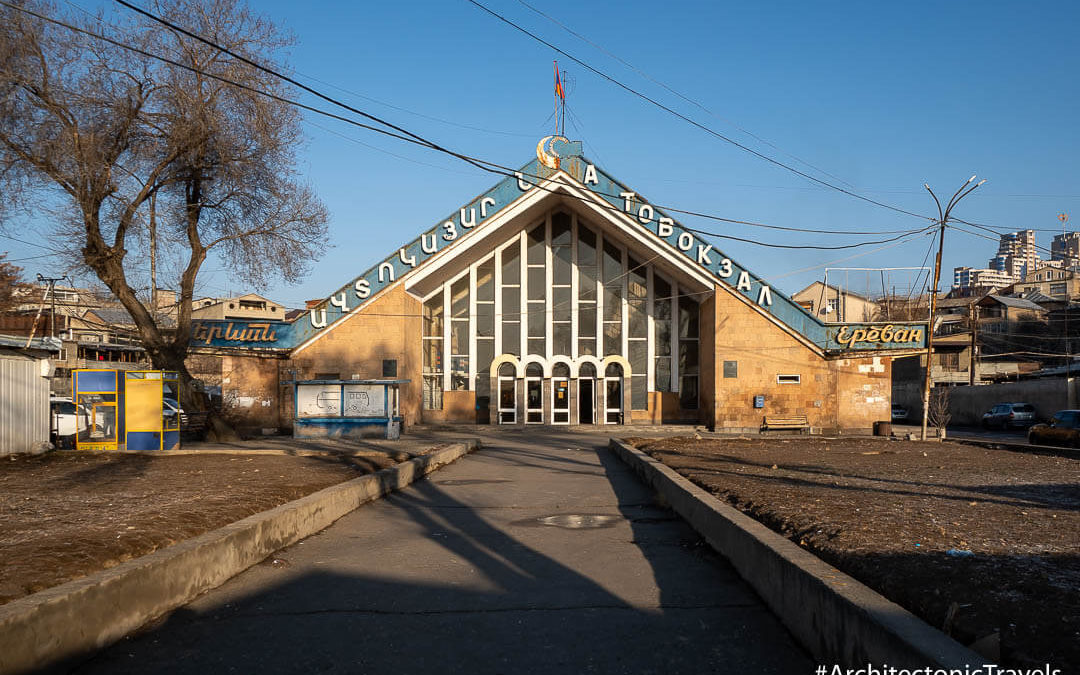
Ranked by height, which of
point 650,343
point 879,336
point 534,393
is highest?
point 879,336

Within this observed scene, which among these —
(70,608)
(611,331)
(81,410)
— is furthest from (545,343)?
(70,608)

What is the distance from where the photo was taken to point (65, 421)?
20266mm

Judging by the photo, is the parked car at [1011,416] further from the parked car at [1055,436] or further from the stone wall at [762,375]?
the parked car at [1055,436]

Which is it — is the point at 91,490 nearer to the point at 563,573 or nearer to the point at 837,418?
the point at 563,573

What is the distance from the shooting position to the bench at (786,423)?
32906 millimetres

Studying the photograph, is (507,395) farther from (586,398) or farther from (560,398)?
(586,398)

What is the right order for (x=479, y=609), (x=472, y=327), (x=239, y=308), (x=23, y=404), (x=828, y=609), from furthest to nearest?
(x=239, y=308), (x=472, y=327), (x=23, y=404), (x=479, y=609), (x=828, y=609)

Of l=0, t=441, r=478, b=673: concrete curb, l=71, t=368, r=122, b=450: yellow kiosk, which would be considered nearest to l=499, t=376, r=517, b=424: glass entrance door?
l=71, t=368, r=122, b=450: yellow kiosk

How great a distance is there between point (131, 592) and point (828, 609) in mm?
4838

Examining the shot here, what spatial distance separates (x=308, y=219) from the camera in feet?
84.3

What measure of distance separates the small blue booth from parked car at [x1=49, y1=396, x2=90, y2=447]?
651 cm

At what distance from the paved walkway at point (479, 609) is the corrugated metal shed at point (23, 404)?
963 centimetres

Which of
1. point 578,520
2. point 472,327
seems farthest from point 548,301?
point 578,520

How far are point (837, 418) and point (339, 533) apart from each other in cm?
2907
